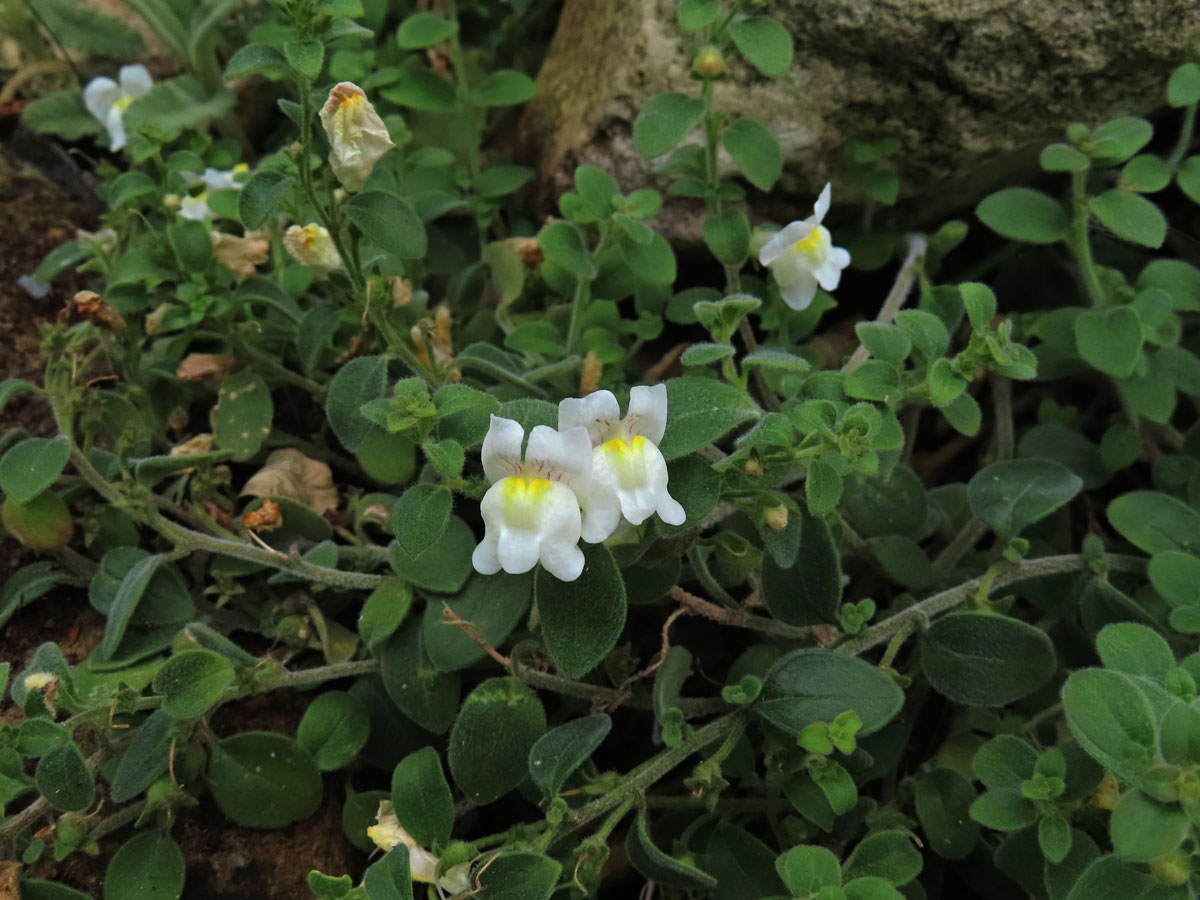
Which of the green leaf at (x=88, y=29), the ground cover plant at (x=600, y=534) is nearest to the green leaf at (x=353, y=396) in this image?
the ground cover plant at (x=600, y=534)

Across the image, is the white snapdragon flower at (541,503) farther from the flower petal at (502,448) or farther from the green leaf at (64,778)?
the green leaf at (64,778)

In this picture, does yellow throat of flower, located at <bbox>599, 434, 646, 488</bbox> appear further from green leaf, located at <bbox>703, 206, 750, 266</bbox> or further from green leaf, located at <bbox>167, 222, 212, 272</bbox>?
green leaf, located at <bbox>167, 222, 212, 272</bbox>

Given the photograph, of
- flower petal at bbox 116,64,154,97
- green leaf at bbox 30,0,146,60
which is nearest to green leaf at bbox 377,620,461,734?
flower petal at bbox 116,64,154,97

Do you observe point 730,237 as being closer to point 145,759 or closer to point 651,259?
point 651,259

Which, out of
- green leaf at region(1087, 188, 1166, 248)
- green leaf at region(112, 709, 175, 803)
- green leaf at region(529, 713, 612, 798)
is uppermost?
green leaf at region(1087, 188, 1166, 248)

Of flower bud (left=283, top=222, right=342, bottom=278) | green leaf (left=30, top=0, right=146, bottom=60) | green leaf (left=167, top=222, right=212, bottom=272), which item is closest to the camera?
flower bud (left=283, top=222, right=342, bottom=278)

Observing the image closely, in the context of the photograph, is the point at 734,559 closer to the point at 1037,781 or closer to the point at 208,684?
the point at 1037,781

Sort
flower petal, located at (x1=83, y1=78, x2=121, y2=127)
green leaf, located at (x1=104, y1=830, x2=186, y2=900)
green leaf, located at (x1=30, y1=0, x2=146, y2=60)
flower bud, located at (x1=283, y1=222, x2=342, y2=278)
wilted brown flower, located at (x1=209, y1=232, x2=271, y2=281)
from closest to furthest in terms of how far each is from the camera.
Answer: green leaf, located at (x1=104, y1=830, x2=186, y2=900) → flower bud, located at (x1=283, y1=222, x2=342, y2=278) → wilted brown flower, located at (x1=209, y1=232, x2=271, y2=281) → flower petal, located at (x1=83, y1=78, x2=121, y2=127) → green leaf, located at (x1=30, y1=0, x2=146, y2=60)
